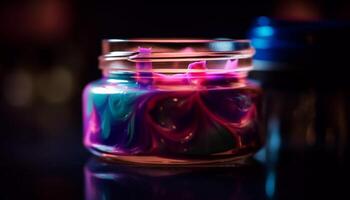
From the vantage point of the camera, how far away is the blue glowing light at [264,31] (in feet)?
2.32

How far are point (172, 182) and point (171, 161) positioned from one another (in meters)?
0.04

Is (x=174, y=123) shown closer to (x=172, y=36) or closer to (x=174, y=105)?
(x=174, y=105)

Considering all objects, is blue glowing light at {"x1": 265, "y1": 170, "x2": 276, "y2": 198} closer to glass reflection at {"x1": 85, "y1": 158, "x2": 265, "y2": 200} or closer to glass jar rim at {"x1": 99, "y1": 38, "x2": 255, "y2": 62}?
glass reflection at {"x1": 85, "y1": 158, "x2": 265, "y2": 200}

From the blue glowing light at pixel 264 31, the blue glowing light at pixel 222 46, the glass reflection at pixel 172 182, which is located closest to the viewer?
the glass reflection at pixel 172 182

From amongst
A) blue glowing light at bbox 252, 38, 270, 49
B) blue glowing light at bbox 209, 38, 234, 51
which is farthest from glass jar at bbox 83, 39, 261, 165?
blue glowing light at bbox 252, 38, 270, 49

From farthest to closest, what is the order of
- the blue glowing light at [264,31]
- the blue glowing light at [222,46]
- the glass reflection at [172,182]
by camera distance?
the blue glowing light at [264,31] < the blue glowing light at [222,46] < the glass reflection at [172,182]

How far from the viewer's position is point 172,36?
101cm

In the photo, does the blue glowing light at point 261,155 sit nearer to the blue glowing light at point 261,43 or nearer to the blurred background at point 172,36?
the blurred background at point 172,36

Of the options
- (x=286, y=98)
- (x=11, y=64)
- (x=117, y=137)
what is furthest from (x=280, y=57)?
(x=11, y=64)

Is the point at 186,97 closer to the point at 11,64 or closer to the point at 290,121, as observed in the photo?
the point at 290,121

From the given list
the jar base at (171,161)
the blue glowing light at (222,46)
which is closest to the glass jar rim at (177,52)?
the blue glowing light at (222,46)

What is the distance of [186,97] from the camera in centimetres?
54

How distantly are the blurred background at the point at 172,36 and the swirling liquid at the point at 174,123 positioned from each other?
25mm

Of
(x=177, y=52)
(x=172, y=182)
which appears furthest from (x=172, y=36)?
(x=172, y=182)
